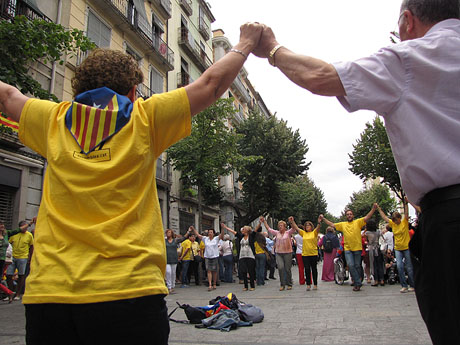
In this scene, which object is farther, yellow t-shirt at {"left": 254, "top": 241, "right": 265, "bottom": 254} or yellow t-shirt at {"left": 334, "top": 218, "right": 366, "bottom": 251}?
yellow t-shirt at {"left": 254, "top": 241, "right": 265, "bottom": 254}

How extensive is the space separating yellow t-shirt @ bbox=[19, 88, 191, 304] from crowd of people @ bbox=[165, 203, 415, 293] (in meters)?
8.26

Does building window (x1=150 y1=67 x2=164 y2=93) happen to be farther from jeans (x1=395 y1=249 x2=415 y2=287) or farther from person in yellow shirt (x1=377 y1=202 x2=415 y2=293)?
jeans (x1=395 y1=249 x2=415 y2=287)

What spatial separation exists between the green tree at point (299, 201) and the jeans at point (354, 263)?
17798 millimetres

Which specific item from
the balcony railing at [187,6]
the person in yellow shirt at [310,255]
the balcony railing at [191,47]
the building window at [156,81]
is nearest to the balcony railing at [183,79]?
the balcony railing at [191,47]

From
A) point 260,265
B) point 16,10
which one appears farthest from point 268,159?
point 16,10

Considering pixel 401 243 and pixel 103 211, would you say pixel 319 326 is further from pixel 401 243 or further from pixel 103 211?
pixel 103 211

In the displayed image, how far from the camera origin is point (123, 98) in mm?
1655

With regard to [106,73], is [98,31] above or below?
above

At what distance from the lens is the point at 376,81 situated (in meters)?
1.48

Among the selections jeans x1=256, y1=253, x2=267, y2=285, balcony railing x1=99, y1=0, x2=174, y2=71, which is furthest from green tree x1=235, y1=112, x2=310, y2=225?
jeans x1=256, y1=253, x2=267, y2=285

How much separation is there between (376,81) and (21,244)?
10.7 metres

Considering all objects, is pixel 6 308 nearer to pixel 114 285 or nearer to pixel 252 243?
pixel 252 243

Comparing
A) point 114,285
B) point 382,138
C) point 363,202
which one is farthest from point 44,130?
point 363,202

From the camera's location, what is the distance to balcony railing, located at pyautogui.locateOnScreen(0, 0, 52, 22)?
1196cm
